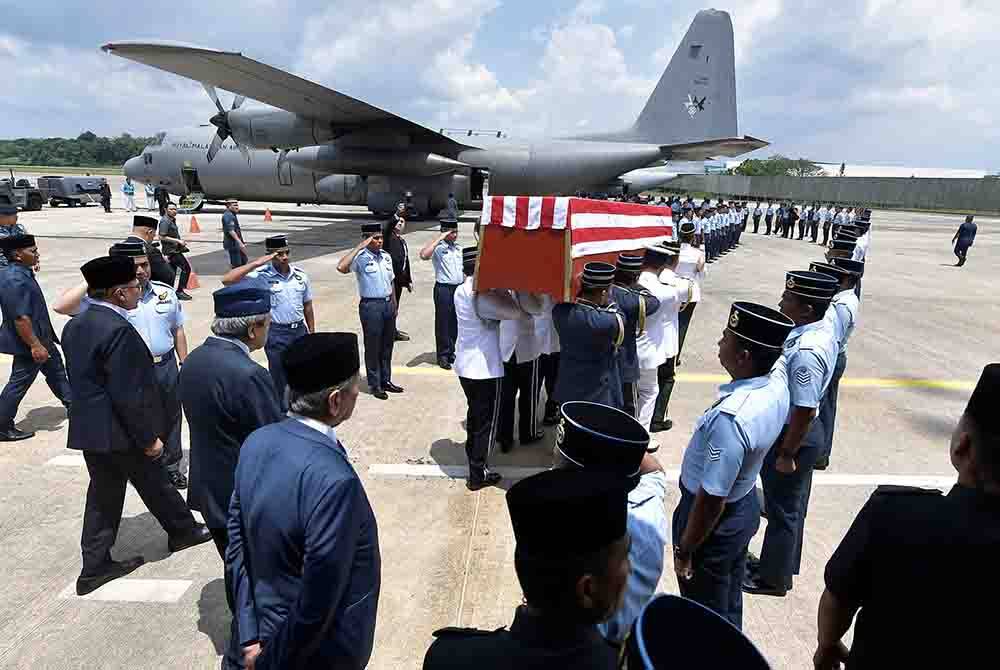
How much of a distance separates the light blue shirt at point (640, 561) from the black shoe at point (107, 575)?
3.23 metres

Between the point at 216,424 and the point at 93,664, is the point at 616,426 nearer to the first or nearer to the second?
the point at 216,424

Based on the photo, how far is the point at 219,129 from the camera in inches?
715

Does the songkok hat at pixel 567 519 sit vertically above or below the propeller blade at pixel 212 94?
below

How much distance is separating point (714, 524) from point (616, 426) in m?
0.93

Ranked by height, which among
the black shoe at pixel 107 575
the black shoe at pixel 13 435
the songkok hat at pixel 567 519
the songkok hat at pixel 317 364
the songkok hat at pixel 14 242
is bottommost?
the black shoe at pixel 107 575

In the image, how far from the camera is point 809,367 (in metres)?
3.31

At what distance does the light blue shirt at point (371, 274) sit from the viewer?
20.2 feet

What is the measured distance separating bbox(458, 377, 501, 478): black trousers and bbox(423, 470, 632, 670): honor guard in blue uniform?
10.4ft

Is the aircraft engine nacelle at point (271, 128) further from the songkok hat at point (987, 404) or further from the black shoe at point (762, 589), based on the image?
the songkok hat at point (987, 404)

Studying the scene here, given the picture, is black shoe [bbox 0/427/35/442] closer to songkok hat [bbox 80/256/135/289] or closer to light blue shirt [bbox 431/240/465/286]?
songkok hat [bbox 80/256/135/289]

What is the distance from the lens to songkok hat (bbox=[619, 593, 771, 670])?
3.18 ft

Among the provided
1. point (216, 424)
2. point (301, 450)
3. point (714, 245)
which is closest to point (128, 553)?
point (216, 424)

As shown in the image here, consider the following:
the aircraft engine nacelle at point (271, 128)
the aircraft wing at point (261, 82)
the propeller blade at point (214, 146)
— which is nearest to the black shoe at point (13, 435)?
the aircraft wing at point (261, 82)

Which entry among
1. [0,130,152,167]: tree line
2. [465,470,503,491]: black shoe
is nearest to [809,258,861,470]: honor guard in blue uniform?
[465,470,503,491]: black shoe
